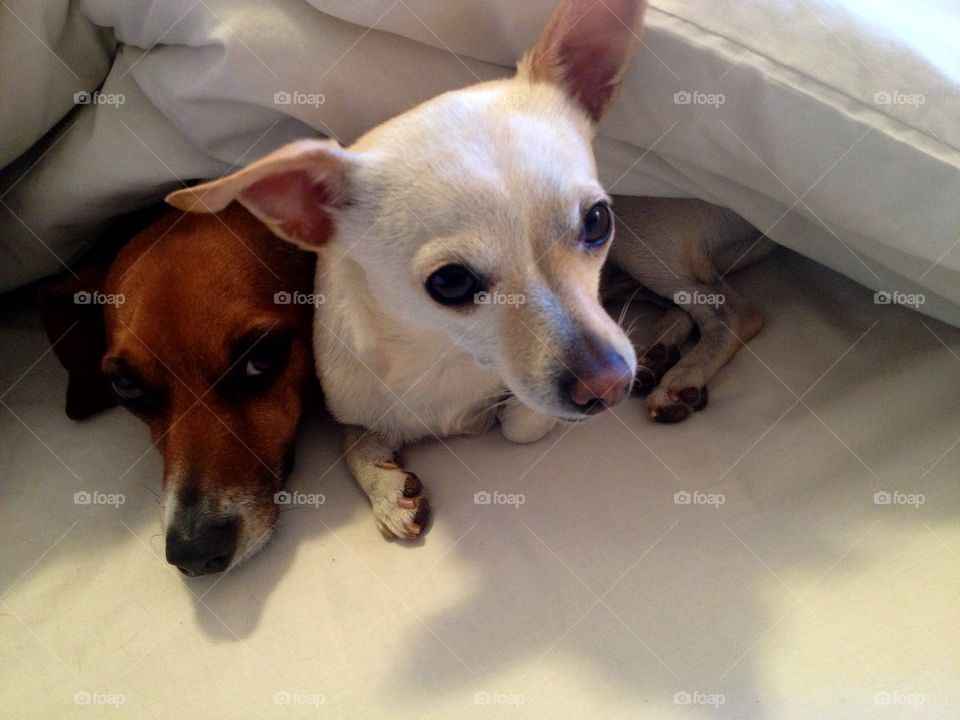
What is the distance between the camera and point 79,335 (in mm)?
1432

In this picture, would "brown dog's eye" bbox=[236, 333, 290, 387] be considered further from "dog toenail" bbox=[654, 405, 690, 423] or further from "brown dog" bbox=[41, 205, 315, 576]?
"dog toenail" bbox=[654, 405, 690, 423]

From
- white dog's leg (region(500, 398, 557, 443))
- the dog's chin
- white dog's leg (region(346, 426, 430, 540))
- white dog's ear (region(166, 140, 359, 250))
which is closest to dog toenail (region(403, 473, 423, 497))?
white dog's leg (region(346, 426, 430, 540))

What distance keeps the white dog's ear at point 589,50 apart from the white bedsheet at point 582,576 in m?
0.59

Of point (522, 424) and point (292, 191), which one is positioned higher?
point (292, 191)

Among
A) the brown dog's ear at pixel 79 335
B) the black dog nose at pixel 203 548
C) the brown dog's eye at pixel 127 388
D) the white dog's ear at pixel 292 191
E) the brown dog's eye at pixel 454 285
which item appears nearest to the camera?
the white dog's ear at pixel 292 191

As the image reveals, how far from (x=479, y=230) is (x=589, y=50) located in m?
0.42

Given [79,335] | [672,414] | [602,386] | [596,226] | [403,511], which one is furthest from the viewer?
[79,335]

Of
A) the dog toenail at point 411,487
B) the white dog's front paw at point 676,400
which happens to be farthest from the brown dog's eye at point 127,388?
the white dog's front paw at point 676,400

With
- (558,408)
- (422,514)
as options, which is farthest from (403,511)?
(558,408)

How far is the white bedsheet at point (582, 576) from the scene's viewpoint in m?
0.98

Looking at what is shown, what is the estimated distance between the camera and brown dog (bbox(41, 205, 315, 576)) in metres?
1.18

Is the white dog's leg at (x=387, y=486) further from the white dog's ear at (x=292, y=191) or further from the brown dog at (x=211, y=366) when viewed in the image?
the white dog's ear at (x=292, y=191)

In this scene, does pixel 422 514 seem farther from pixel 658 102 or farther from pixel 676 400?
pixel 658 102

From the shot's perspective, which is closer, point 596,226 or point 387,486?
point 596,226
